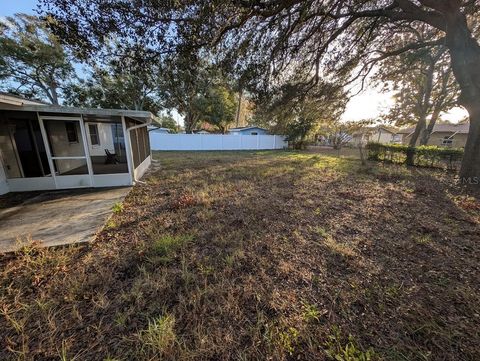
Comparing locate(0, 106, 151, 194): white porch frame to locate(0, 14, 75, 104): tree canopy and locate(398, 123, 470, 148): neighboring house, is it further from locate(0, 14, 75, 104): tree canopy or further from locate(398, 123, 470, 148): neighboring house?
locate(398, 123, 470, 148): neighboring house

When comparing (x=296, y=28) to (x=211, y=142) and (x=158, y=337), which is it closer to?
(x=158, y=337)

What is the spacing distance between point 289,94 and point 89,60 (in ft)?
21.9

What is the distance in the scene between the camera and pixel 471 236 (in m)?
3.37

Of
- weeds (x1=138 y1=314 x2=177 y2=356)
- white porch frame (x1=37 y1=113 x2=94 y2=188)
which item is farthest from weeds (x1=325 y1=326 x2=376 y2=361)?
white porch frame (x1=37 y1=113 x2=94 y2=188)

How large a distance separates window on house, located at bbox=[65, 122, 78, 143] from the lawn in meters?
4.75

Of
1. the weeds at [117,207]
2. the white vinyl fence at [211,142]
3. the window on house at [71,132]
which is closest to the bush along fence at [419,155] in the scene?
the white vinyl fence at [211,142]

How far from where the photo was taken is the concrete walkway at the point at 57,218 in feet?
10.3

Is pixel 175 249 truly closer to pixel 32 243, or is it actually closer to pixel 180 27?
pixel 32 243

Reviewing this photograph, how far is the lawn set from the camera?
1.63 m

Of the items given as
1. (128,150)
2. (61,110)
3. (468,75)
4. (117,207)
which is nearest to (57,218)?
(117,207)

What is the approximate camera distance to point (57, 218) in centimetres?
384

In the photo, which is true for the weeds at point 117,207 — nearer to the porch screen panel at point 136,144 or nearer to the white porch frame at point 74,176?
the white porch frame at point 74,176

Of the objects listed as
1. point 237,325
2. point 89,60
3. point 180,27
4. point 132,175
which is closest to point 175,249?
point 237,325

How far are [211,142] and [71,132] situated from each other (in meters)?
12.8
